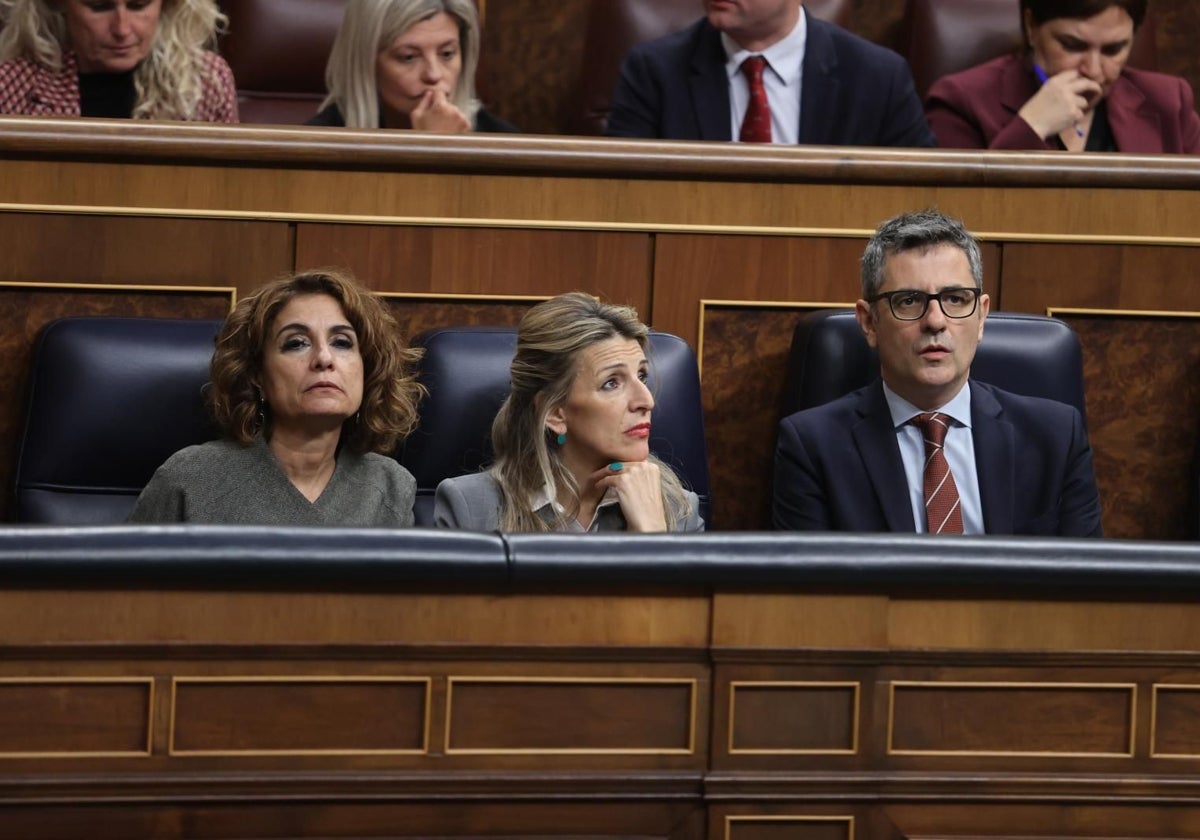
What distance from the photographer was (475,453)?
4.58ft

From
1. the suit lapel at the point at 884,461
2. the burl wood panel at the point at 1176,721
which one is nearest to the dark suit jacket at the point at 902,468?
the suit lapel at the point at 884,461

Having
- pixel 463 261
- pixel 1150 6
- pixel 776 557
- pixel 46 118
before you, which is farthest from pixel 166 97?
pixel 1150 6

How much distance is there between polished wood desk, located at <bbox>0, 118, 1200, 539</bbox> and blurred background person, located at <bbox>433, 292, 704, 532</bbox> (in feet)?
0.63

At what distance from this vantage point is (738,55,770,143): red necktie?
5.78ft

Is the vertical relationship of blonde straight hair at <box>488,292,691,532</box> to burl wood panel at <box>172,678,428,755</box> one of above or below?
above

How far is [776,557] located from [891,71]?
101 centimetres

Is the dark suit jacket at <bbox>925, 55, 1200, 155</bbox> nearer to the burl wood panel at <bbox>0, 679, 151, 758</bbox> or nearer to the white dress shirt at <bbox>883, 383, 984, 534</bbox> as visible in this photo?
the white dress shirt at <bbox>883, 383, 984, 534</bbox>

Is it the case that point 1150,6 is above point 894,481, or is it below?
above

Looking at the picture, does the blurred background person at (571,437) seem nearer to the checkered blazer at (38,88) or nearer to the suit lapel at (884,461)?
the suit lapel at (884,461)

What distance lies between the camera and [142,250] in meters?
1.47

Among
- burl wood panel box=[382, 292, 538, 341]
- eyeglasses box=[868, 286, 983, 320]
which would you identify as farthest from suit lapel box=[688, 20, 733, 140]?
eyeglasses box=[868, 286, 983, 320]

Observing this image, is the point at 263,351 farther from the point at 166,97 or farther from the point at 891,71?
the point at 891,71

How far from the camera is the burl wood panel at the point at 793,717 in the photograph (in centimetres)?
90

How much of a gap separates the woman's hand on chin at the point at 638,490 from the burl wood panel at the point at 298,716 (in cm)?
41
